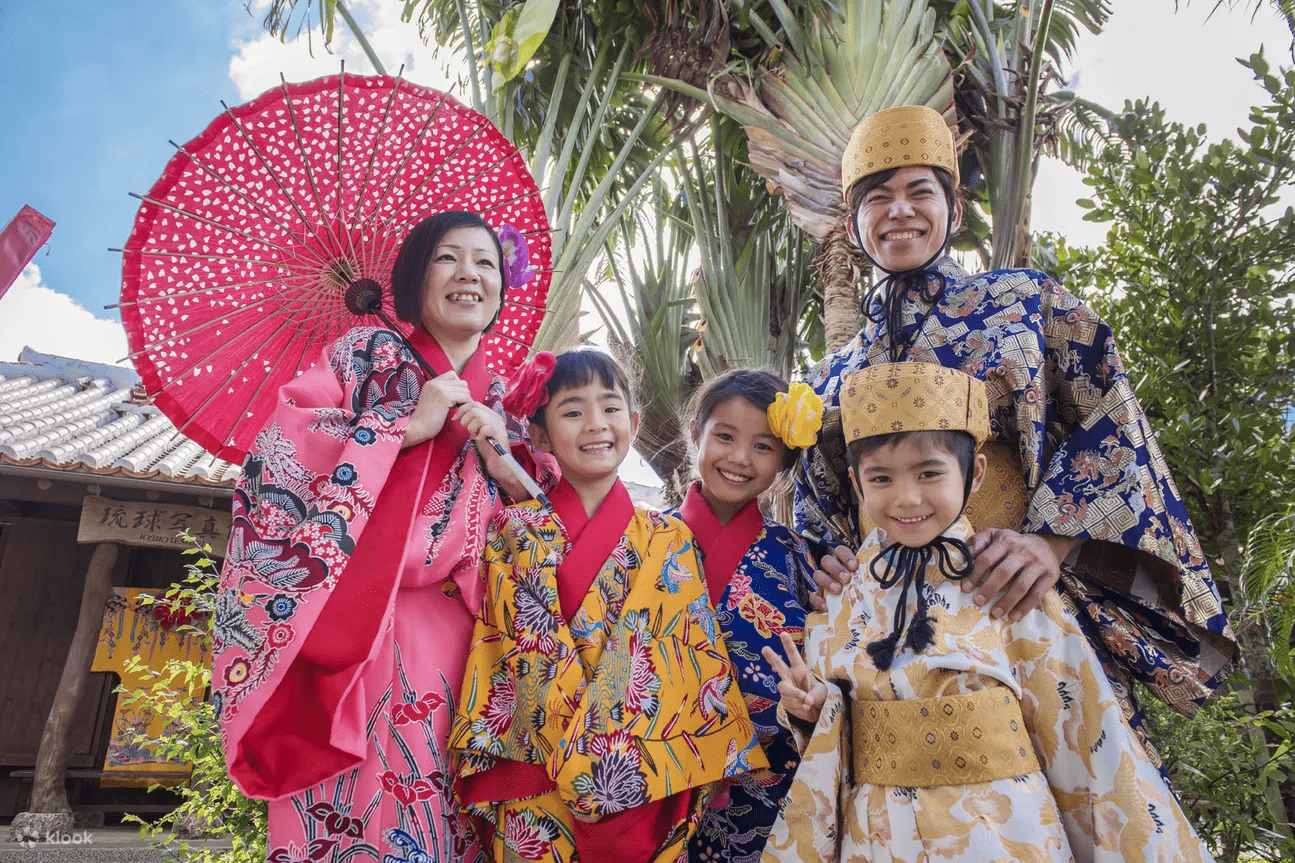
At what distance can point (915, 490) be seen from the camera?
1.64m

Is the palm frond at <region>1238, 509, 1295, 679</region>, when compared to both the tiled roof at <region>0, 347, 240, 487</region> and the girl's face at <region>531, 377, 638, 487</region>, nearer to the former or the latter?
the girl's face at <region>531, 377, 638, 487</region>

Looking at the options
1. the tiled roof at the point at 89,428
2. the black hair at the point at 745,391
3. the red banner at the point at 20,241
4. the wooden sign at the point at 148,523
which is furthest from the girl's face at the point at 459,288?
the wooden sign at the point at 148,523

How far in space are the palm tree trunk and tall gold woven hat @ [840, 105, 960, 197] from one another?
3148 mm

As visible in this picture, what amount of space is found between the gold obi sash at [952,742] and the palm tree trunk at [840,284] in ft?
12.8

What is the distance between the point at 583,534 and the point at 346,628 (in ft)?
1.72

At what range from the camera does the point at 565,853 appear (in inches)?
63.7

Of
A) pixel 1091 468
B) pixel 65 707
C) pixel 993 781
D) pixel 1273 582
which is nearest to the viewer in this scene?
pixel 993 781

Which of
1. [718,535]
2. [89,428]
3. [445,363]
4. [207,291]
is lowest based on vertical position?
[718,535]

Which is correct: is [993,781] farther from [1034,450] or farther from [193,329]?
[193,329]

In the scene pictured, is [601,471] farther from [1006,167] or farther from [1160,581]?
[1006,167]

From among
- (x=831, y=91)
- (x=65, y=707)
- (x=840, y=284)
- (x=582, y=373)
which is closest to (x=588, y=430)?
(x=582, y=373)

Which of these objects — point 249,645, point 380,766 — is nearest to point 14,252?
point 249,645

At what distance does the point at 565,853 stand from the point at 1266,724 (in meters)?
2.55

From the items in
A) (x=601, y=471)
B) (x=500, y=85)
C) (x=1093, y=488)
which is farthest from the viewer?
(x=500, y=85)
